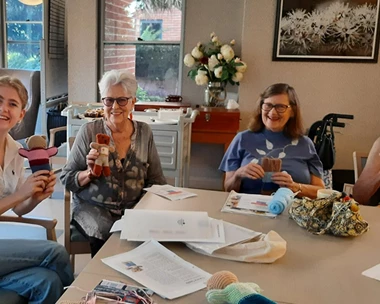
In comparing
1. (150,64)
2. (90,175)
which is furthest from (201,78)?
(90,175)

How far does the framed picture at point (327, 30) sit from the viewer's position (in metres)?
3.43

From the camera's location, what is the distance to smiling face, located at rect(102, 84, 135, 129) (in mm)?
2037

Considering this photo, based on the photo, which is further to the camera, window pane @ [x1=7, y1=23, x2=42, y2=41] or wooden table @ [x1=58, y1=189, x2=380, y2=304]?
window pane @ [x1=7, y1=23, x2=42, y2=41]

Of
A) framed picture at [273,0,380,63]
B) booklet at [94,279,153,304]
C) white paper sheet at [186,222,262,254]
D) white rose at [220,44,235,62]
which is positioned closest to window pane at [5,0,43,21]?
white rose at [220,44,235,62]

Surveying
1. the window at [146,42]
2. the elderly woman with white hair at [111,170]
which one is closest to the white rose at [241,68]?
the window at [146,42]

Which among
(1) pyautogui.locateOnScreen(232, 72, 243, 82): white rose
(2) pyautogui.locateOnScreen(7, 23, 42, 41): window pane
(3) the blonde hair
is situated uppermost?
(2) pyautogui.locateOnScreen(7, 23, 42, 41): window pane

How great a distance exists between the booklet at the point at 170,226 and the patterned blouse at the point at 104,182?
1.44ft

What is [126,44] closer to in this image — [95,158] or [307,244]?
[95,158]

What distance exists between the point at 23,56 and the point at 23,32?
0.96 ft

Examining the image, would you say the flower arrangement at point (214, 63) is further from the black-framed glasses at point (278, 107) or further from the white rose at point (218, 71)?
the black-framed glasses at point (278, 107)

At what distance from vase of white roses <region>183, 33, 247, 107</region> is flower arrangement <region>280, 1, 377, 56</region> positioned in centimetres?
44

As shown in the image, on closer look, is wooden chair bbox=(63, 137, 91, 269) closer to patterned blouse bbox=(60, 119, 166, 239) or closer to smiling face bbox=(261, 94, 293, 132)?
patterned blouse bbox=(60, 119, 166, 239)

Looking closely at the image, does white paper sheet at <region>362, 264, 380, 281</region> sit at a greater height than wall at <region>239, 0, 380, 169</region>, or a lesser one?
lesser

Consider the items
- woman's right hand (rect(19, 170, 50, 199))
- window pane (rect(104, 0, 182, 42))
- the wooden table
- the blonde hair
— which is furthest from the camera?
window pane (rect(104, 0, 182, 42))
